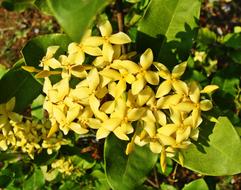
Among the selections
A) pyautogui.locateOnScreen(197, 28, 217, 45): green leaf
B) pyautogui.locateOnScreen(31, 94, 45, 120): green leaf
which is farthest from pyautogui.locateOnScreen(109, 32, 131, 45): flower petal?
pyautogui.locateOnScreen(197, 28, 217, 45): green leaf

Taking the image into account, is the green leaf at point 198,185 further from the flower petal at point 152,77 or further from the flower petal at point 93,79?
the flower petal at point 93,79

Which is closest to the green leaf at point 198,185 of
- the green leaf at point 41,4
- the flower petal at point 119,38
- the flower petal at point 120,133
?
the flower petal at point 120,133

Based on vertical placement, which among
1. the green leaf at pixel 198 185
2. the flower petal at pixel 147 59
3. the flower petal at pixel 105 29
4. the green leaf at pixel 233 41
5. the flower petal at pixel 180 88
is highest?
the flower petal at pixel 105 29

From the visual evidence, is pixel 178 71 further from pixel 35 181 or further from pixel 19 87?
pixel 35 181

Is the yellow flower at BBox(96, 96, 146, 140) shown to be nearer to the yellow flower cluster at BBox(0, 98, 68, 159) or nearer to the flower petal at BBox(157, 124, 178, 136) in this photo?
the flower petal at BBox(157, 124, 178, 136)

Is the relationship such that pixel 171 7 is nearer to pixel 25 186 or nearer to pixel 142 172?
pixel 142 172

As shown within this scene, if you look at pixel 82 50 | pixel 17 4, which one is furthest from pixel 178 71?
pixel 17 4
